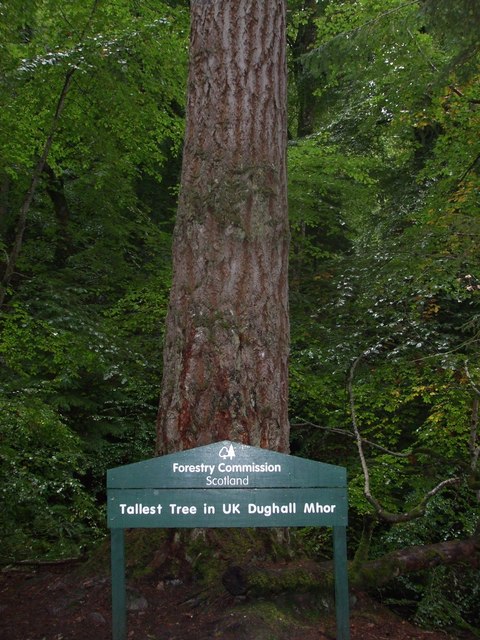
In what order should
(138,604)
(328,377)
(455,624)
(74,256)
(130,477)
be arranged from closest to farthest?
(130,477), (138,604), (455,624), (328,377), (74,256)

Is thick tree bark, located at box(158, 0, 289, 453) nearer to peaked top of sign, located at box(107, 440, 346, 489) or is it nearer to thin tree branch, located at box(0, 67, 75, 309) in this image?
peaked top of sign, located at box(107, 440, 346, 489)

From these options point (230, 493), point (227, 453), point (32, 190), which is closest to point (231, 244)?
point (227, 453)

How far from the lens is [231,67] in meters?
4.30

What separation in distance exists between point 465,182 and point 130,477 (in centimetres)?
626

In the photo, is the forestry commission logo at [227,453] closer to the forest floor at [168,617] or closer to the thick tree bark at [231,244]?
the thick tree bark at [231,244]

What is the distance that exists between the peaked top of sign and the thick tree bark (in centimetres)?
72

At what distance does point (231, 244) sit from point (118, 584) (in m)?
2.01

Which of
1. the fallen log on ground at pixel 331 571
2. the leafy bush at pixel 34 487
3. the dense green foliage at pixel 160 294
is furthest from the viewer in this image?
the dense green foliage at pixel 160 294

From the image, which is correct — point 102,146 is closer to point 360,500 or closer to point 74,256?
point 74,256

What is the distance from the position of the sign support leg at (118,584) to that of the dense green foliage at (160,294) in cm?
180

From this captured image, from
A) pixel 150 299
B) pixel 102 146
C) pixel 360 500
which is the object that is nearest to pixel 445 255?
pixel 360 500

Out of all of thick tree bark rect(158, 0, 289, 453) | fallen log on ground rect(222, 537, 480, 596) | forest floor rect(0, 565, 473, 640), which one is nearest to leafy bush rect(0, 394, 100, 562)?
forest floor rect(0, 565, 473, 640)

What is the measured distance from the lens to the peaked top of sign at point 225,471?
3076 millimetres

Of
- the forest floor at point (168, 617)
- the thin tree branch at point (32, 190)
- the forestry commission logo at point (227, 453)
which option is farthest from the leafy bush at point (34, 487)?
the forestry commission logo at point (227, 453)
